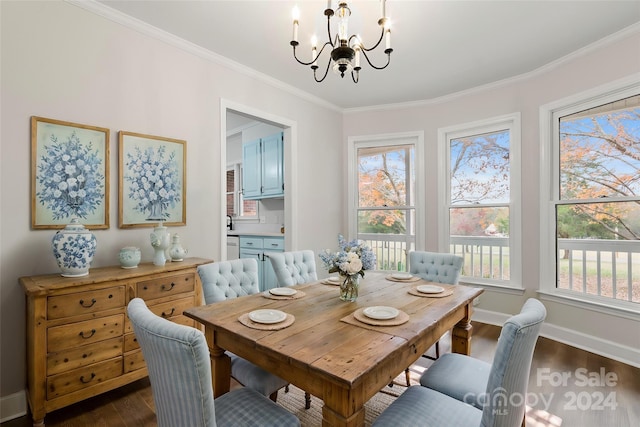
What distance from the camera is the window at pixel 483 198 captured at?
3.58 meters

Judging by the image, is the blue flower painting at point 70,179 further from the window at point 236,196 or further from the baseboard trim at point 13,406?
the window at point 236,196

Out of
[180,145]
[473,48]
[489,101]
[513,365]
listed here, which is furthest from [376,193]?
[513,365]

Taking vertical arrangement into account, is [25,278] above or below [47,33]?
below

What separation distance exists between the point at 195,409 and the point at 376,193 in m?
3.76

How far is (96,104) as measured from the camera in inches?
90.7

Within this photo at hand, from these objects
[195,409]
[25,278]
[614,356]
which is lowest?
[614,356]

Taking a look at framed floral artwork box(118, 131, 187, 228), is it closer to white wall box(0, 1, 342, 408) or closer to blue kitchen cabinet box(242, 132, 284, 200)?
white wall box(0, 1, 342, 408)

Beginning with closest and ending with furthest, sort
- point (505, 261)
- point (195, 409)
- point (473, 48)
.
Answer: point (195, 409), point (473, 48), point (505, 261)

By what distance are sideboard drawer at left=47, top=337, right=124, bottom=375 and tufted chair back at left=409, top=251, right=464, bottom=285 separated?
2.38 meters

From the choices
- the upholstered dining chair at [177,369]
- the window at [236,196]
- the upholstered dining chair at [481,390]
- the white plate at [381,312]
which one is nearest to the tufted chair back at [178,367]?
the upholstered dining chair at [177,369]

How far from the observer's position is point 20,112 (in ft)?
6.53

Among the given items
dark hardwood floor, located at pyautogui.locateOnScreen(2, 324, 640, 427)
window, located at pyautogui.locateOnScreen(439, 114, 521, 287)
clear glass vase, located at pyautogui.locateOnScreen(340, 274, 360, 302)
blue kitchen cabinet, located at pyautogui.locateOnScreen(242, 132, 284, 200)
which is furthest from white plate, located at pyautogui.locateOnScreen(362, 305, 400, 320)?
A: blue kitchen cabinet, located at pyautogui.locateOnScreen(242, 132, 284, 200)

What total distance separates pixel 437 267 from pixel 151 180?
254cm

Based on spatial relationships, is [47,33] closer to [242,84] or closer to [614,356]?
[242,84]
